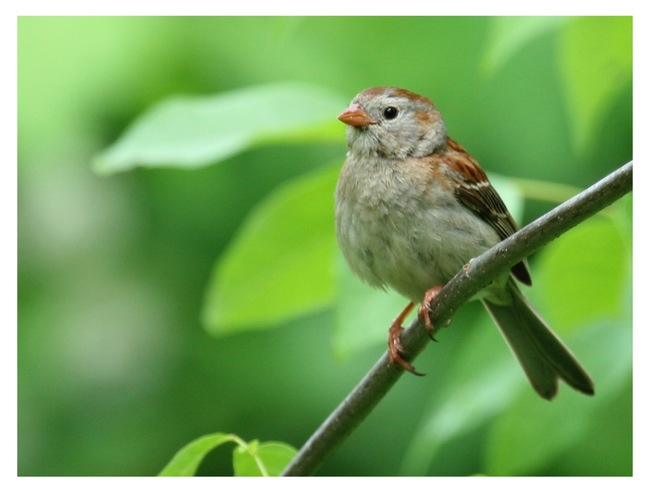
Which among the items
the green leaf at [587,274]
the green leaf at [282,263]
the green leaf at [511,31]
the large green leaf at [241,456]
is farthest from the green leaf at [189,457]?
the green leaf at [511,31]

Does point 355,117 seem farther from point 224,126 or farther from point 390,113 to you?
point 224,126

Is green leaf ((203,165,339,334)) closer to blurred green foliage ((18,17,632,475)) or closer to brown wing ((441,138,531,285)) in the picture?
blurred green foliage ((18,17,632,475))

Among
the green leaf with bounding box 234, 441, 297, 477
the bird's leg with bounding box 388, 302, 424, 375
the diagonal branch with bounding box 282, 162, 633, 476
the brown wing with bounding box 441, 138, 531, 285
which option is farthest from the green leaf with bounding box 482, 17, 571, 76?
the green leaf with bounding box 234, 441, 297, 477

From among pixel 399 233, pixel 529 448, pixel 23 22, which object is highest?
pixel 23 22

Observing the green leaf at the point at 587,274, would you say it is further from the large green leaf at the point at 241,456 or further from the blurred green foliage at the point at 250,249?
the large green leaf at the point at 241,456
